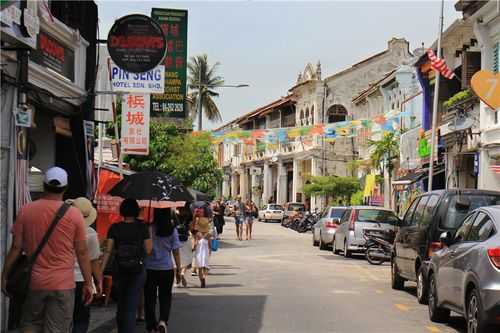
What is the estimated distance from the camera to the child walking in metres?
16.3

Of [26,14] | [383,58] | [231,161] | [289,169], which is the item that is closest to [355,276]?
[26,14]

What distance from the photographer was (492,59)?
81.3 ft

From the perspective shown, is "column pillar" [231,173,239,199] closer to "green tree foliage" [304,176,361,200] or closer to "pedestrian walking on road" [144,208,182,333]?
"green tree foliage" [304,176,361,200]

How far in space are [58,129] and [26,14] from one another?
3889 mm

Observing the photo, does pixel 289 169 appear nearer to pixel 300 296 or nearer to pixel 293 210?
pixel 293 210

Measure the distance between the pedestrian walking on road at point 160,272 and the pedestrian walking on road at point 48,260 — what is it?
3.22m

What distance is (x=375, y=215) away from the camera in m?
24.8

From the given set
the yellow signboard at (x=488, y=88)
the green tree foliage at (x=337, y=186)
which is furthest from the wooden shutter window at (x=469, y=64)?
the green tree foliage at (x=337, y=186)

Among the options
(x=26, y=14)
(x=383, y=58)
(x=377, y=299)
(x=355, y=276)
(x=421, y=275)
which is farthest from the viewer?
(x=383, y=58)

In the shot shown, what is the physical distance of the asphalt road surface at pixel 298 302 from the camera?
11172 millimetres

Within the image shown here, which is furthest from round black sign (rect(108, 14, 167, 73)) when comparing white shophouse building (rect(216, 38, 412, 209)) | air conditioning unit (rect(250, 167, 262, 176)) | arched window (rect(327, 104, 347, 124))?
air conditioning unit (rect(250, 167, 262, 176))

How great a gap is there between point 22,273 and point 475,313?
5.33 metres

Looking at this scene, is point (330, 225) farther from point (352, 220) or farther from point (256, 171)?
point (256, 171)

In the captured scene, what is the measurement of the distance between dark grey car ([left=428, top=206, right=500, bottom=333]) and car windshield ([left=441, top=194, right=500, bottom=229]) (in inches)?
50.5
